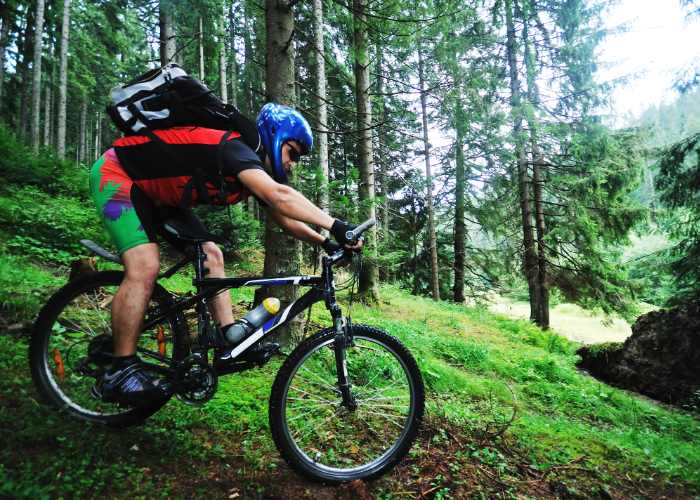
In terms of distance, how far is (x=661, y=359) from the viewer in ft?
22.3

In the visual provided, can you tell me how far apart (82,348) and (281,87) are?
9.66 feet

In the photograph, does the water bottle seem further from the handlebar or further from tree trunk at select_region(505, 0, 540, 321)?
tree trunk at select_region(505, 0, 540, 321)

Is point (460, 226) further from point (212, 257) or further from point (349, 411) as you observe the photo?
point (212, 257)

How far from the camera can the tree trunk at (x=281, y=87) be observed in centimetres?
368

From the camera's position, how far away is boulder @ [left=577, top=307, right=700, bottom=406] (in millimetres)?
6352

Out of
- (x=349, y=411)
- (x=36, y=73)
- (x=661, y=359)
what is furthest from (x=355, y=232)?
(x=36, y=73)

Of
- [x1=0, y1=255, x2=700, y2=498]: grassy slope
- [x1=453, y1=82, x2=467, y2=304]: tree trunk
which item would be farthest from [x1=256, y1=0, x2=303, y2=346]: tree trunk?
[x1=453, y1=82, x2=467, y2=304]: tree trunk

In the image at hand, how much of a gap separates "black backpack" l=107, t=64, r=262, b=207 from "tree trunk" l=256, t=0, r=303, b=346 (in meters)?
1.47

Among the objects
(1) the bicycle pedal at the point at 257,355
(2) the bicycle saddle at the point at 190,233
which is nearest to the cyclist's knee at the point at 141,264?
(2) the bicycle saddle at the point at 190,233

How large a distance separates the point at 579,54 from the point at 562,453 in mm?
14133

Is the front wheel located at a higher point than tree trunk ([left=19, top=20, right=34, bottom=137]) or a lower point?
lower

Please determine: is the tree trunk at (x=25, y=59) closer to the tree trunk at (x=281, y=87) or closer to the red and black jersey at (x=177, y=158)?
the tree trunk at (x=281, y=87)

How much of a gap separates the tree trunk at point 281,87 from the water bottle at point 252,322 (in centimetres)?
135

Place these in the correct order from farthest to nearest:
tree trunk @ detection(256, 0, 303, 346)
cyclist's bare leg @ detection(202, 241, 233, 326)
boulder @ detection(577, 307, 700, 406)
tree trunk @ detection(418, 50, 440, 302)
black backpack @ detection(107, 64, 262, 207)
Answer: tree trunk @ detection(418, 50, 440, 302) → boulder @ detection(577, 307, 700, 406) → tree trunk @ detection(256, 0, 303, 346) → cyclist's bare leg @ detection(202, 241, 233, 326) → black backpack @ detection(107, 64, 262, 207)
